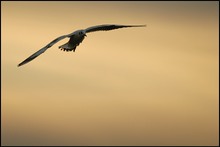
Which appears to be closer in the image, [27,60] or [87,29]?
[27,60]

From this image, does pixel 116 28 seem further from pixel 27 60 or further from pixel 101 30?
pixel 27 60

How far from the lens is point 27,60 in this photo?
164 feet

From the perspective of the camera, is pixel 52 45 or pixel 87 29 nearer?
pixel 52 45

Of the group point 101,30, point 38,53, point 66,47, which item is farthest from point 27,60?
point 101,30

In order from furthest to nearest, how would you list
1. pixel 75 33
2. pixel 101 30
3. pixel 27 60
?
1. pixel 101 30
2. pixel 75 33
3. pixel 27 60

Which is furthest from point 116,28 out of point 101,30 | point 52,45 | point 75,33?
point 52,45

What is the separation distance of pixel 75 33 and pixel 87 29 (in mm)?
1958

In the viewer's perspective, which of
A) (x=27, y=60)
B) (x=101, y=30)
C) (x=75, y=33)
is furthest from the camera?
(x=101, y=30)

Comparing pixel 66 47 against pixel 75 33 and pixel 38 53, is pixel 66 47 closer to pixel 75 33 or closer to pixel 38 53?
pixel 75 33

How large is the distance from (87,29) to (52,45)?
659cm

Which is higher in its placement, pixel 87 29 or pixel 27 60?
pixel 87 29

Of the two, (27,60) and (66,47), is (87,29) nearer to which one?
(66,47)

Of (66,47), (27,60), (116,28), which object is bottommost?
(27,60)

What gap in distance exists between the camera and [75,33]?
54.4 m
